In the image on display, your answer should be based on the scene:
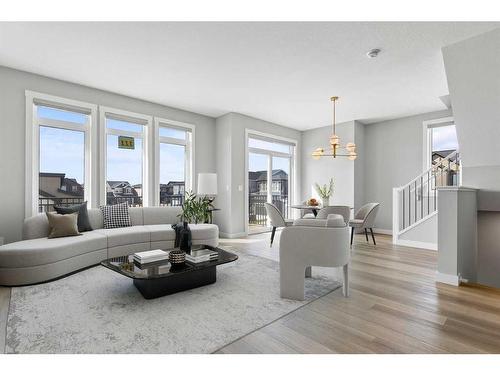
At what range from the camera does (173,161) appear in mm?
5598

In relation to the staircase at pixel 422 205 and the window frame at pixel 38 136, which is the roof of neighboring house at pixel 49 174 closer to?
the window frame at pixel 38 136

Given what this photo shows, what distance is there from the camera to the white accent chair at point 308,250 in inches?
98.3

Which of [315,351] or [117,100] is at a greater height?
[117,100]

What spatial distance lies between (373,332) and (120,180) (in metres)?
4.56

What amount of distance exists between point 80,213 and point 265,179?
4154 millimetres

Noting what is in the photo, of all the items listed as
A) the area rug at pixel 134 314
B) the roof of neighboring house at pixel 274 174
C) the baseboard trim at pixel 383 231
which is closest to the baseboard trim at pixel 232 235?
the roof of neighboring house at pixel 274 174

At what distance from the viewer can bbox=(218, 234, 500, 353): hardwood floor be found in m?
1.77

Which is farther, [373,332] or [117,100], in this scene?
[117,100]

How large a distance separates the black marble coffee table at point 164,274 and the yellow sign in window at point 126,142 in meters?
2.67

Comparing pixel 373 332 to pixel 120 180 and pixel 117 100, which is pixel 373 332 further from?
pixel 117 100

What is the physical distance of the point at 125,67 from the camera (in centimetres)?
367

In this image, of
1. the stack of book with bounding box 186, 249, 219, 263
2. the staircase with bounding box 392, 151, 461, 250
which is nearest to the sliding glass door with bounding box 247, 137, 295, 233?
the staircase with bounding box 392, 151, 461, 250
